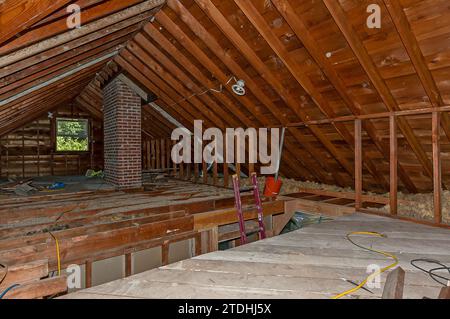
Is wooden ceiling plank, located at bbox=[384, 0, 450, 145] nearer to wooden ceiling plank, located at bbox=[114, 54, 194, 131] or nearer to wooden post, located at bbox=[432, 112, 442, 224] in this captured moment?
wooden post, located at bbox=[432, 112, 442, 224]

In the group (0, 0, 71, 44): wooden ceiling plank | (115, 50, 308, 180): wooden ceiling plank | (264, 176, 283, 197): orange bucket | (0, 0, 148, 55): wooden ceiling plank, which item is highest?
(115, 50, 308, 180): wooden ceiling plank

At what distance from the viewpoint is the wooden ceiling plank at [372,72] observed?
2912 mm

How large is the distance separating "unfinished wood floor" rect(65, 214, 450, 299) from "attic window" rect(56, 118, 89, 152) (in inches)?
435

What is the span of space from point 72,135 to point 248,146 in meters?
8.57

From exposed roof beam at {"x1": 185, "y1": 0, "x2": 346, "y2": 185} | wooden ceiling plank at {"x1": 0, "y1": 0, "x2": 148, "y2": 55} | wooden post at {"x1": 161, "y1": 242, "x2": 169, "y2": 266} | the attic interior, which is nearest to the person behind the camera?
the attic interior

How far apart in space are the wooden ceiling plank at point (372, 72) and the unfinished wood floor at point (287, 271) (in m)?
1.35

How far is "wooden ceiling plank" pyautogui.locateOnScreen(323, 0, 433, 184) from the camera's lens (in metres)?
2.91

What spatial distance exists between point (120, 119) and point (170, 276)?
5.06 m

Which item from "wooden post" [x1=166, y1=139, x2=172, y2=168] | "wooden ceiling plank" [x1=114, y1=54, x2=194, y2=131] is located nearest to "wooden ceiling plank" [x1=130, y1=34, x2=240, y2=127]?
"wooden ceiling plank" [x1=114, y1=54, x2=194, y2=131]

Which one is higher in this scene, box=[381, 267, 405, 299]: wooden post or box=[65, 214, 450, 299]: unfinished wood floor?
box=[381, 267, 405, 299]: wooden post

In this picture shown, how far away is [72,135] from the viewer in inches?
454

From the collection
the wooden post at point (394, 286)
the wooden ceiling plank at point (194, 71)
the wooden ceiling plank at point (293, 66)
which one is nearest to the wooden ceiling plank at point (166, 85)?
the wooden ceiling plank at point (194, 71)
